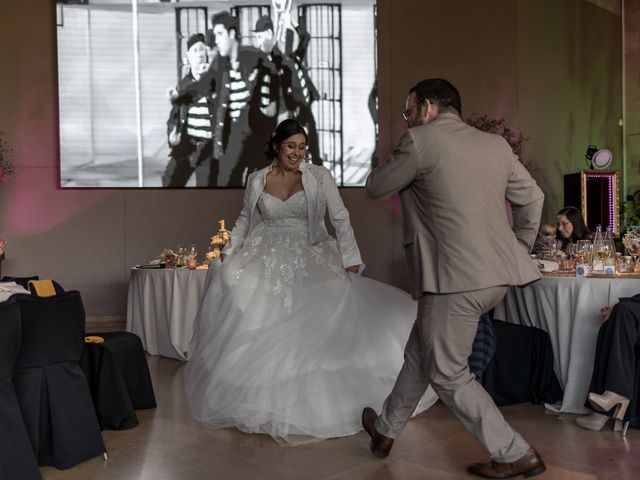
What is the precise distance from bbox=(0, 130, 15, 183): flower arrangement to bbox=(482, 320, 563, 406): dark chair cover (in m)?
6.42

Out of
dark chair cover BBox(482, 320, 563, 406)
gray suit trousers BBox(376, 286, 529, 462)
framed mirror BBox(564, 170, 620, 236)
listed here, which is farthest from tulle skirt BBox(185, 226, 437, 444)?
framed mirror BBox(564, 170, 620, 236)

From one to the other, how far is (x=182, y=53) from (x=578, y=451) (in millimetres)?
7224

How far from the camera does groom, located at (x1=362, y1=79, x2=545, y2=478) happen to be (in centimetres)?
320

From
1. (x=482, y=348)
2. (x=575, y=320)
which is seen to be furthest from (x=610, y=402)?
(x=482, y=348)

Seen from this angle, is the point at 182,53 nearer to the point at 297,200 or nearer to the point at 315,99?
the point at 315,99

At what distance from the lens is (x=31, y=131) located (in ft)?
30.5

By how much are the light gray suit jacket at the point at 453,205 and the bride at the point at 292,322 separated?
1.14m

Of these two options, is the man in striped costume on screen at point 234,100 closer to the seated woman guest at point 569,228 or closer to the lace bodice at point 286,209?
the seated woman guest at point 569,228

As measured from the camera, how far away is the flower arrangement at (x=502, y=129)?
9.64 metres

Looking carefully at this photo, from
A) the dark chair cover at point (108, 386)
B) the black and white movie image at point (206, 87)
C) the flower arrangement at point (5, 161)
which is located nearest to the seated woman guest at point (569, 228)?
the dark chair cover at point (108, 386)

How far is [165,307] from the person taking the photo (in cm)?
698

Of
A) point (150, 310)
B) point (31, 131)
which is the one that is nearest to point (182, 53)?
point (31, 131)

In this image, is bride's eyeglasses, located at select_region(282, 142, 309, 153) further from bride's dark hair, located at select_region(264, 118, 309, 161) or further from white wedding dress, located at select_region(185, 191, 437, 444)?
white wedding dress, located at select_region(185, 191, 437, 444)

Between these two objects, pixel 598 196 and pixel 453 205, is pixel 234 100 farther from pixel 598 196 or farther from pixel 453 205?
pixel 453 205
